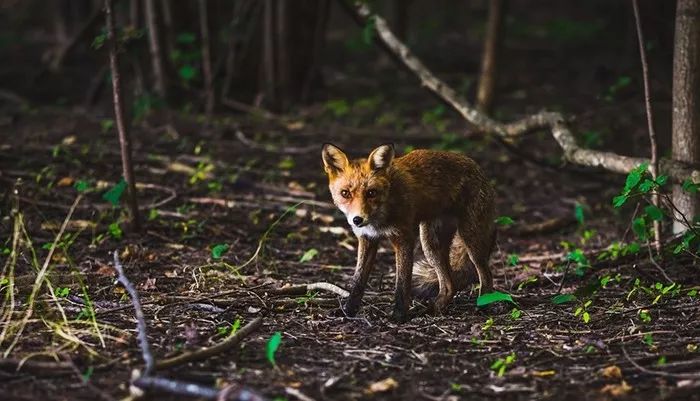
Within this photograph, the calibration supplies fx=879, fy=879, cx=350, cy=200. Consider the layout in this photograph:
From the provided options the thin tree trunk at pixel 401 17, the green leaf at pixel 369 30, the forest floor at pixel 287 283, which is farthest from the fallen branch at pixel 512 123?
the thin tree trunk at pixel 401 17

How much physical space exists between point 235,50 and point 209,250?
251 inches

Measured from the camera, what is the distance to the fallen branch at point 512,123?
7.70 m

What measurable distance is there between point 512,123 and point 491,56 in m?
3.21

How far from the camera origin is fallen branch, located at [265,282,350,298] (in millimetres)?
6516

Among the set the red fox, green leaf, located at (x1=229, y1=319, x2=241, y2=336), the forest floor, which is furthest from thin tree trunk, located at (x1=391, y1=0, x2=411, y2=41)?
green leaf, located at (x1=229, y1=319, x2=241, y2=336)

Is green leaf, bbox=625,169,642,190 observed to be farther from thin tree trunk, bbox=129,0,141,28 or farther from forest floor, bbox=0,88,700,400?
thin tree trunk, bbox=129,0,141,28

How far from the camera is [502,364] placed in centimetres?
504

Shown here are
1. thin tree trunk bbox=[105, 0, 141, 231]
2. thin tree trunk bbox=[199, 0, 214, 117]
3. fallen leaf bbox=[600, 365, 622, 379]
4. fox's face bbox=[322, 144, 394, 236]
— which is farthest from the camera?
thin tree trunk bbox=[199, 0, 214, 117]

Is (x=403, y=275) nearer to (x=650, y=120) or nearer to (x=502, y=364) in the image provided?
(x=502, y=364)

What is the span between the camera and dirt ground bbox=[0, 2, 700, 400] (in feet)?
15.8

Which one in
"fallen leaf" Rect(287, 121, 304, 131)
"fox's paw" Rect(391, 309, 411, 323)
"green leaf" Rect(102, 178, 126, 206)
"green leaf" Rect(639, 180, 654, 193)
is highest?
"green leaf" Rect(639, 180, 654, 193)

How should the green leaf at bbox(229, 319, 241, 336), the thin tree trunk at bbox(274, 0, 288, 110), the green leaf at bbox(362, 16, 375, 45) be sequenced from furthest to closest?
the thin tree trunk at bbox(274, 0, 288, 110) → the green leaf at bbox(362, 16, 375, 45) → the green leaf at bbox(229, 319, 241, 336)

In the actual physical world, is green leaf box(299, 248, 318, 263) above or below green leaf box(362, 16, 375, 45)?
below

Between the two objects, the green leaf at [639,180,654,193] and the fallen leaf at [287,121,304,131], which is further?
the fallen leaf at [287,121,304,131]
